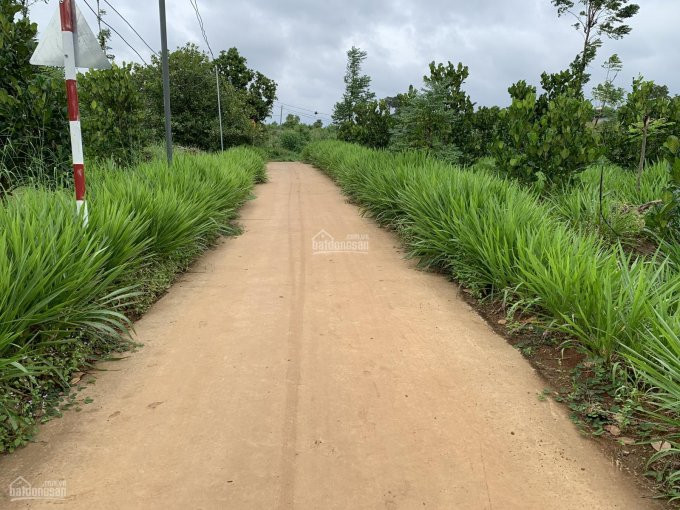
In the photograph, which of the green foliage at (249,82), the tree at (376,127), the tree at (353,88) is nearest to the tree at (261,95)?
the green foliage at (249,82)

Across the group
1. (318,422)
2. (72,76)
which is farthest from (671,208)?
(72,76)

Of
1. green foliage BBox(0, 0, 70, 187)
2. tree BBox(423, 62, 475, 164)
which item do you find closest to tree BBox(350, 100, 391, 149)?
tree BBox(423, 62, 475, 164)

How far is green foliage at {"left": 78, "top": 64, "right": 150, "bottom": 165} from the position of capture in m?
7.71

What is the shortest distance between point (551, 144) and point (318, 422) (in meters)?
5.70

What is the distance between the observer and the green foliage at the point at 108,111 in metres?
7.71

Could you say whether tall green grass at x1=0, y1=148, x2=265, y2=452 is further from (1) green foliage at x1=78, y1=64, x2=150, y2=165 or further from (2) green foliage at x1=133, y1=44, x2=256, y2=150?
(2) green foliage at x1=133, y1=44, x2=256, y2=150

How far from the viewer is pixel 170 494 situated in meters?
1.96

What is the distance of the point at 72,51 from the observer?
148 inches

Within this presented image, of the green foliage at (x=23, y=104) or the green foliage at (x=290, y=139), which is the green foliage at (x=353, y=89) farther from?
the green foliage at (x=23, y=104)

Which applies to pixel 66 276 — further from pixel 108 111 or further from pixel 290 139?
pixel 290 139

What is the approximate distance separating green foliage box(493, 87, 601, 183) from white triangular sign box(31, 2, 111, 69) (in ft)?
17.7

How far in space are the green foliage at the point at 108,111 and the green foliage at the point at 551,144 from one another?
6.13 m

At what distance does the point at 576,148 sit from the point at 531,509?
5787mm

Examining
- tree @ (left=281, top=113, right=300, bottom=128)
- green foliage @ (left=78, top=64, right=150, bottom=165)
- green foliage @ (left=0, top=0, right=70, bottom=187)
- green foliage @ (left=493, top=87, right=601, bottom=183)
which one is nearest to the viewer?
green foliage @ (left=0, top=0, right=70, bottom=187)
